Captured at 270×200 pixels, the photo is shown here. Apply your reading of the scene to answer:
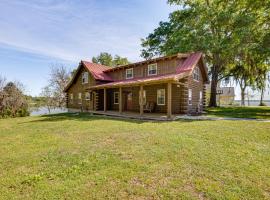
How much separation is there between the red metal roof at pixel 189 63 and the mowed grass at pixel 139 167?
29.2ft

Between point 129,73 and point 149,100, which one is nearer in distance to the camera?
point 149,100

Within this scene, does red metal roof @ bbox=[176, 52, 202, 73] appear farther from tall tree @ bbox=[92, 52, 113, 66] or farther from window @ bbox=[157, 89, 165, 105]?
tall tree @ bbox=[92, 52, 113, 66]

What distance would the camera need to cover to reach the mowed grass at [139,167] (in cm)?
407

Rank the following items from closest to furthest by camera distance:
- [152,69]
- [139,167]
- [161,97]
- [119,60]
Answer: [139,167]
[161,97]
[152,69]
[119,60]

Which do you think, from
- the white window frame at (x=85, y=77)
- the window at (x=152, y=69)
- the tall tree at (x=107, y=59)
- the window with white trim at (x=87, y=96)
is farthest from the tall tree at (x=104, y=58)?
the window at (x=152, y=69)

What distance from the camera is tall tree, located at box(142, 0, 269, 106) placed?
19.6m

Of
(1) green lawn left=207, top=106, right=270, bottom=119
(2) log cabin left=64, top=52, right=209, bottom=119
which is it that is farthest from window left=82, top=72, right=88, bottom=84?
(1) green lawn left=207, top=106, right=270, bottom=119

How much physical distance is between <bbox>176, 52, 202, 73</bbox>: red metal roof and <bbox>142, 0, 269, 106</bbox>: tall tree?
4.77 metres

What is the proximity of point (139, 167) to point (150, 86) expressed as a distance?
13.3 metres

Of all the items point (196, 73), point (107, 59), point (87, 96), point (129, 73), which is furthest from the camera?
point (107, 59)

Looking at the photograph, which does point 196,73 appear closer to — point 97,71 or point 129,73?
point 129,73

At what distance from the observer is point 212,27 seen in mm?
24109

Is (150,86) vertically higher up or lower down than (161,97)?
higher up

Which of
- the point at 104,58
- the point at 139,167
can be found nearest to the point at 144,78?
the point at 139,167
